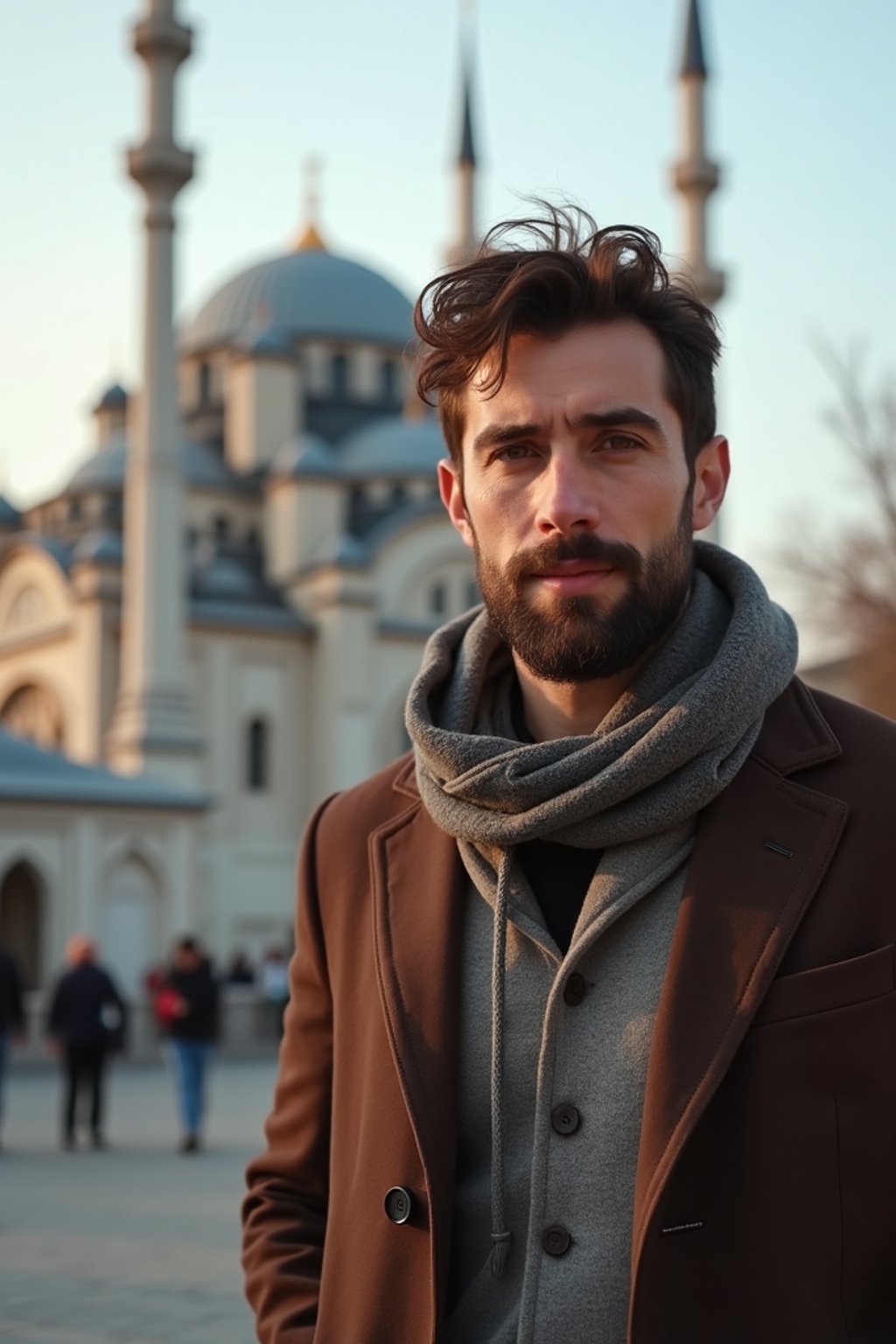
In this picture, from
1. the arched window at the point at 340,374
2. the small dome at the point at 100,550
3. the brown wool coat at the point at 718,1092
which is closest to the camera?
the brown wool coat at the point at 718,1092

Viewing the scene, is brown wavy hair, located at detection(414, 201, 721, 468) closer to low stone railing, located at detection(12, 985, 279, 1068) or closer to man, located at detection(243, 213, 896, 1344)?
man, located at detection(243, 213, 896, 1344)

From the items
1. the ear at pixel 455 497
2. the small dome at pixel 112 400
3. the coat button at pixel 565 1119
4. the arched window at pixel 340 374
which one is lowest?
the coat button at pixel 565 1119

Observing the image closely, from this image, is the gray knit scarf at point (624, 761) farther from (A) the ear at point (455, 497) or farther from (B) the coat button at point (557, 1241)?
(A) the ear at point (455, 497)

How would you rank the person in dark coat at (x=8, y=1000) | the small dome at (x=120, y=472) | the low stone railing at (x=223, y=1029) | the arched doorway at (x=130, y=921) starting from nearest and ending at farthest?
the person in dark coat at (x=8, y=1000) → the low stone railing at (x=223, y=1029) → the arched doorway at (x=130, y=921) → the small dome at (x=120, y=472)

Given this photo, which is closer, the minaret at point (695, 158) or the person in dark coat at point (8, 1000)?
the person in dark coat at point (8, 1000)

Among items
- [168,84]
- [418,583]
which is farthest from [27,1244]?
[418,583]

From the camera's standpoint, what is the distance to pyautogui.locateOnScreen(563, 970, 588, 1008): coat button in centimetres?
221

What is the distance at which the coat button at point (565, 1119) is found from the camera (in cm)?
217

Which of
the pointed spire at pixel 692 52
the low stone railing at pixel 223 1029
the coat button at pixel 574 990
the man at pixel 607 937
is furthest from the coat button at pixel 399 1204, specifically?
the pointed spire at pixel 692 52

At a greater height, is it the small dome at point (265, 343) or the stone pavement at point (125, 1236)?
the small dome at point (265, 343)

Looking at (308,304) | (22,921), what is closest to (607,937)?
(22,921)

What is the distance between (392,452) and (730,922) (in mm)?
46880

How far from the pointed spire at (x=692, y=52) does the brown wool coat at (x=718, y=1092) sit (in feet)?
126

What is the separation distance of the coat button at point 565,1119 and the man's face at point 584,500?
0.50 m
